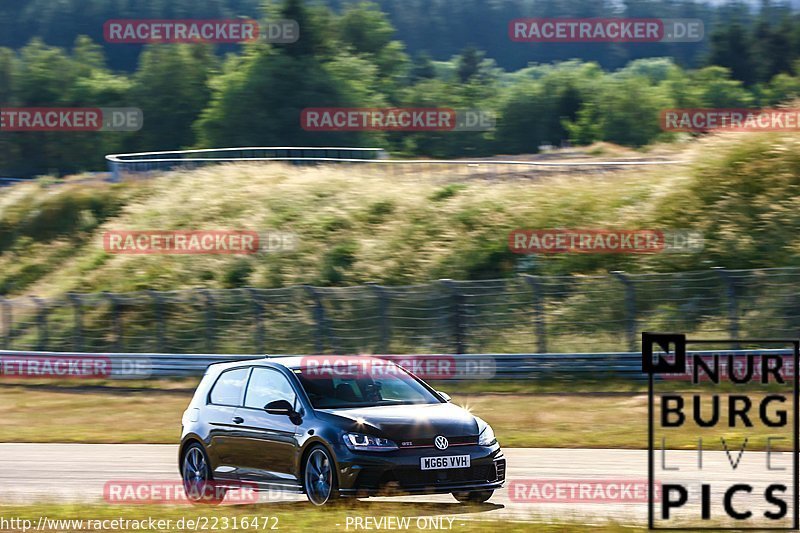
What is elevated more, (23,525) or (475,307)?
(475,307)

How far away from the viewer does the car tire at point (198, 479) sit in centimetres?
1146

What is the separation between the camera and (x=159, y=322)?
1151 inches

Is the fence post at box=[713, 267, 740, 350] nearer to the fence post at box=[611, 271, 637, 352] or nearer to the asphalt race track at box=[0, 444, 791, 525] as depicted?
the fence post at box=[611, 271, 637, 352]

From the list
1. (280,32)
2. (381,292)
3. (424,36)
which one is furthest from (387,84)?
(424,36)

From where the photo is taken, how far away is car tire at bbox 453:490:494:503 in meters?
10.5

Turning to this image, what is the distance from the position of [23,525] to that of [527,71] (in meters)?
144

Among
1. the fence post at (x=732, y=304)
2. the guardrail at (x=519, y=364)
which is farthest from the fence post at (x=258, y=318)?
the fence post at (x=732, y=304)

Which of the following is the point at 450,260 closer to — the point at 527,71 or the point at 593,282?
the point at 593,282

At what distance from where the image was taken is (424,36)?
191 metres

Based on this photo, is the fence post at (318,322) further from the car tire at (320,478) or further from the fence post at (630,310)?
the car tire at (320,478)

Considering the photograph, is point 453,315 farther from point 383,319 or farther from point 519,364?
point 519,364

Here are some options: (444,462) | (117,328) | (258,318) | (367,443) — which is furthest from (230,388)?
(117,328)

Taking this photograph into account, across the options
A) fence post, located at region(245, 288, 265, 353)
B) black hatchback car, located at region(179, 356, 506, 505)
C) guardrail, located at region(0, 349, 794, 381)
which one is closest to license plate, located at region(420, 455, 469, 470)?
black hatchback car, located at region(179, 356, 506, 505)

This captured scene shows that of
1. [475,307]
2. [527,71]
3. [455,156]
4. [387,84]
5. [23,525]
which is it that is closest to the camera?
[23,525]
